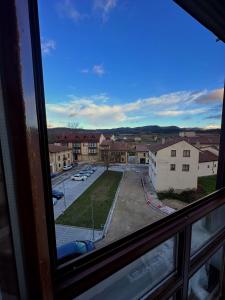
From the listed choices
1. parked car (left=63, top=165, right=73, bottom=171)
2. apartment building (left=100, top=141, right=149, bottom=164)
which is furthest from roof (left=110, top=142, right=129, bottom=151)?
parked car (left=63, top=165, right=73, bottom=171)

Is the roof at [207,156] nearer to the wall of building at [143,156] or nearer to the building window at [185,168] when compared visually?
the building window at [185,168]

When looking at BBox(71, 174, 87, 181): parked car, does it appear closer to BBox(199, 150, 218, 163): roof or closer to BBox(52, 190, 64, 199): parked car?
BBox(52, 190, 64, 199): parked car

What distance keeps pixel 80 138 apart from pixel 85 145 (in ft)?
0.20

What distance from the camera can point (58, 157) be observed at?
763 mm

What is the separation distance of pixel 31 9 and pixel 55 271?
796 millimetres

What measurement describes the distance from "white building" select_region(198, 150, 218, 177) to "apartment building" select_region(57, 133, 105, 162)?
75 cm

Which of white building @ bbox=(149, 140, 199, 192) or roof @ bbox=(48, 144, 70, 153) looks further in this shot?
white building @ bbox=(149, 140, 199, 192)

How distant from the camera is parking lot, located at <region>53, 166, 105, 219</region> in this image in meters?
0.75

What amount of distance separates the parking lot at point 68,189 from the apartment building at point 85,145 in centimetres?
9

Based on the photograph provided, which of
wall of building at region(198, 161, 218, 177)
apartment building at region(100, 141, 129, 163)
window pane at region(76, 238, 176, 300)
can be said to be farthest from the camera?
wall of building at region(198, 161, 218, 177)

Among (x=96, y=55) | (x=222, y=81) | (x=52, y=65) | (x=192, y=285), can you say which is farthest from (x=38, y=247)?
(x=222, y=81)

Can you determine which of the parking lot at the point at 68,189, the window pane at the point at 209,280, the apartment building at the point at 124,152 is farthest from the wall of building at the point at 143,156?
the window pane at the point at 209,280

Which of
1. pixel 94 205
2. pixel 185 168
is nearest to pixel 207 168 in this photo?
pixel 185 168

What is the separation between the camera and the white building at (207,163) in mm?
1388
